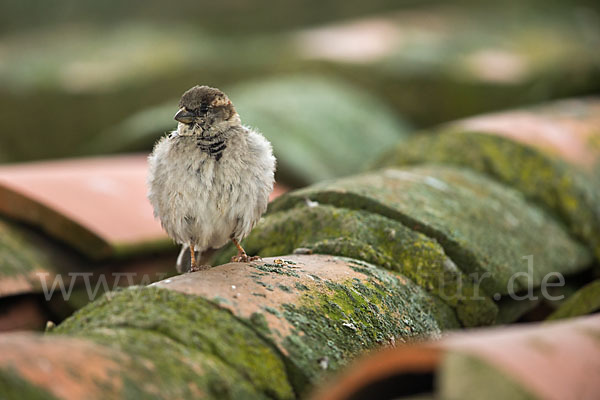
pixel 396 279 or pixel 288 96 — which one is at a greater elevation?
pixel 288 96

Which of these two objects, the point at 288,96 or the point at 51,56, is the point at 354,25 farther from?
the point at 51,56

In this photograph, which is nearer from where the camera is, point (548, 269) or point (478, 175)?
point (548, 269)

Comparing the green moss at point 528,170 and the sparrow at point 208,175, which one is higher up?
the sparrow at point 208,175

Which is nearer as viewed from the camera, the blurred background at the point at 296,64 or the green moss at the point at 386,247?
the green moss at the point at 386,247

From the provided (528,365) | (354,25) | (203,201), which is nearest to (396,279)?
(203,201)

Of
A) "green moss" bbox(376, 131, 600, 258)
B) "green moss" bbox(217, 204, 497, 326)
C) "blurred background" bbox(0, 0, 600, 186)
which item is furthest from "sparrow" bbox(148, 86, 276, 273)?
"blurred background" bbox(0, 0, 600, 186)

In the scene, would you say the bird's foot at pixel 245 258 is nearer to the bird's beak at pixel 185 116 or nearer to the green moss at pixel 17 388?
the bird's beak at pixel 185 116


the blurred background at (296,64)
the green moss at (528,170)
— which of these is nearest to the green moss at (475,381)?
the green moss at (528,170)
